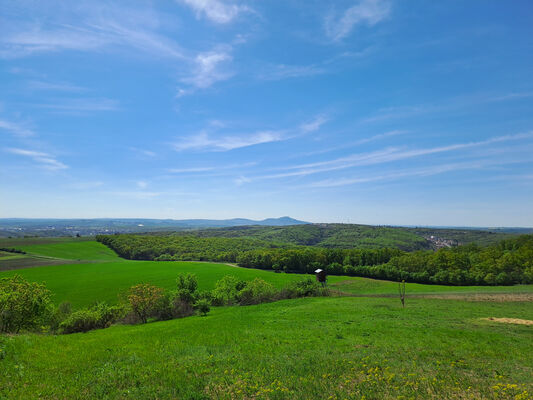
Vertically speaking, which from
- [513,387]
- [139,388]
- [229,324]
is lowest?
[229,324]

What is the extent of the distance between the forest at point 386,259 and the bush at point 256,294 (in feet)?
217

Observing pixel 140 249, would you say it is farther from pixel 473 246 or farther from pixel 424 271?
pixel 473 246

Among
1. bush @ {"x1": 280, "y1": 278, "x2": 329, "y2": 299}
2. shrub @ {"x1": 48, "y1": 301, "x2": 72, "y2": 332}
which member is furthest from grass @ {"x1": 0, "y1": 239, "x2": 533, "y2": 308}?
shrub @ {"x1": 48, "y1": 301, "x2": 72, "y2": 332}

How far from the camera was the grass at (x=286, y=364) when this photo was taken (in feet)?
39.6

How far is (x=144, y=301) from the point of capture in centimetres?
4184

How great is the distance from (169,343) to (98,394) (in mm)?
10429

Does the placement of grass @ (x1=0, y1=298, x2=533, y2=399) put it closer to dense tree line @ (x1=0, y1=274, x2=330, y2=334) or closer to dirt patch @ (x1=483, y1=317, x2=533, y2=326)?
dirt patch @ (x1=483, y1=317, x2=533, y2=326)

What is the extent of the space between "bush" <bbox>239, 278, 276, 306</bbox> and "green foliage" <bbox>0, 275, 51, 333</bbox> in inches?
1274

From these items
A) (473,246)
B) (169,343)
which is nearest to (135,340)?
(169,343)

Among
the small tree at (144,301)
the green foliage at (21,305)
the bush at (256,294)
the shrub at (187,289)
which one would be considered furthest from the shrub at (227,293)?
the green foliage at (21,305)

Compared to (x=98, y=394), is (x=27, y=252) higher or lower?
lower

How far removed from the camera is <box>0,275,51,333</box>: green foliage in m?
31.8

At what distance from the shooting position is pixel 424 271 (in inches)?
3706

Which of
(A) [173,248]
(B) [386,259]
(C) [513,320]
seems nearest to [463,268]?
(B) [386,259]
